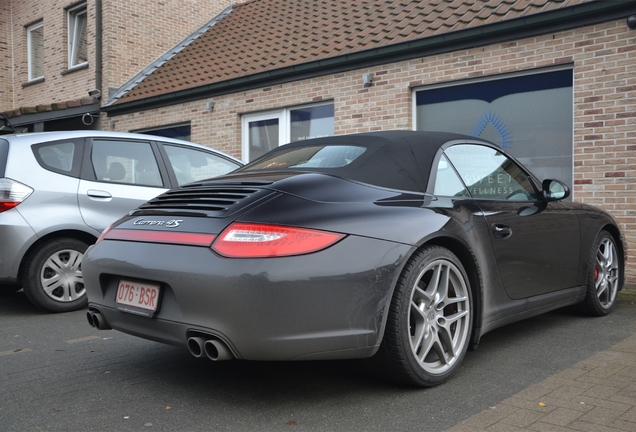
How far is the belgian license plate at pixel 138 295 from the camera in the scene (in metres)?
3.33

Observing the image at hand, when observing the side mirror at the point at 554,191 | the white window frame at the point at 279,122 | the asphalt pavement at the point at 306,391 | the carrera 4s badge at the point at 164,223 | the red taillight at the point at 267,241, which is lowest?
the asphalt pavement at the point at 306,391

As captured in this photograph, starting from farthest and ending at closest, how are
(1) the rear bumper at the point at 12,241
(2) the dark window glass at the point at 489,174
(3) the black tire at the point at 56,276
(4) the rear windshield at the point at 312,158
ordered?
(3) the black tire at the point at 56,276, (1) the rear bumper at the point at 12,241, (2) the dark window glass at the point at 489,174, (4) the rear windshield at the point at 312,158

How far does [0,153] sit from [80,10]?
1247 centimetres

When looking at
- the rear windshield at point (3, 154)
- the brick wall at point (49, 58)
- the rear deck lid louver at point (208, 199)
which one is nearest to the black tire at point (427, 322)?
the rear deck lid louver at point (208, 199)

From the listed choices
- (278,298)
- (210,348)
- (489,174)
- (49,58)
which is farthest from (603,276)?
(49,58)

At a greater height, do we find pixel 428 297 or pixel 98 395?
pixel 428 297

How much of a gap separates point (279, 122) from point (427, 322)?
8.47 m

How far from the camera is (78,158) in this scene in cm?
625

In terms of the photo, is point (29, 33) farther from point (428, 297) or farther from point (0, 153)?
point (428, 297)

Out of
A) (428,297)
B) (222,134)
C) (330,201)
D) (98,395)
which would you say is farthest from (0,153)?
(222,134)

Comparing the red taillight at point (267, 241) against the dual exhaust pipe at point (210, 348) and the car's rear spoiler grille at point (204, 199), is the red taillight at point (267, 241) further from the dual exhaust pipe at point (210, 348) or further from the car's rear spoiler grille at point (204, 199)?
the dual exhaust pipe at point (210, 348)

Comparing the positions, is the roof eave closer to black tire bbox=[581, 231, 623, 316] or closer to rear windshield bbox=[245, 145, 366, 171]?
black tire bbox=[581, 231, 623, 316]

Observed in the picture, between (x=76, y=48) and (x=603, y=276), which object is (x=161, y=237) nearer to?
(x=603, y=276)

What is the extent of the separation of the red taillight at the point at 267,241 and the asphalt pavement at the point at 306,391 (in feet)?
2.57
